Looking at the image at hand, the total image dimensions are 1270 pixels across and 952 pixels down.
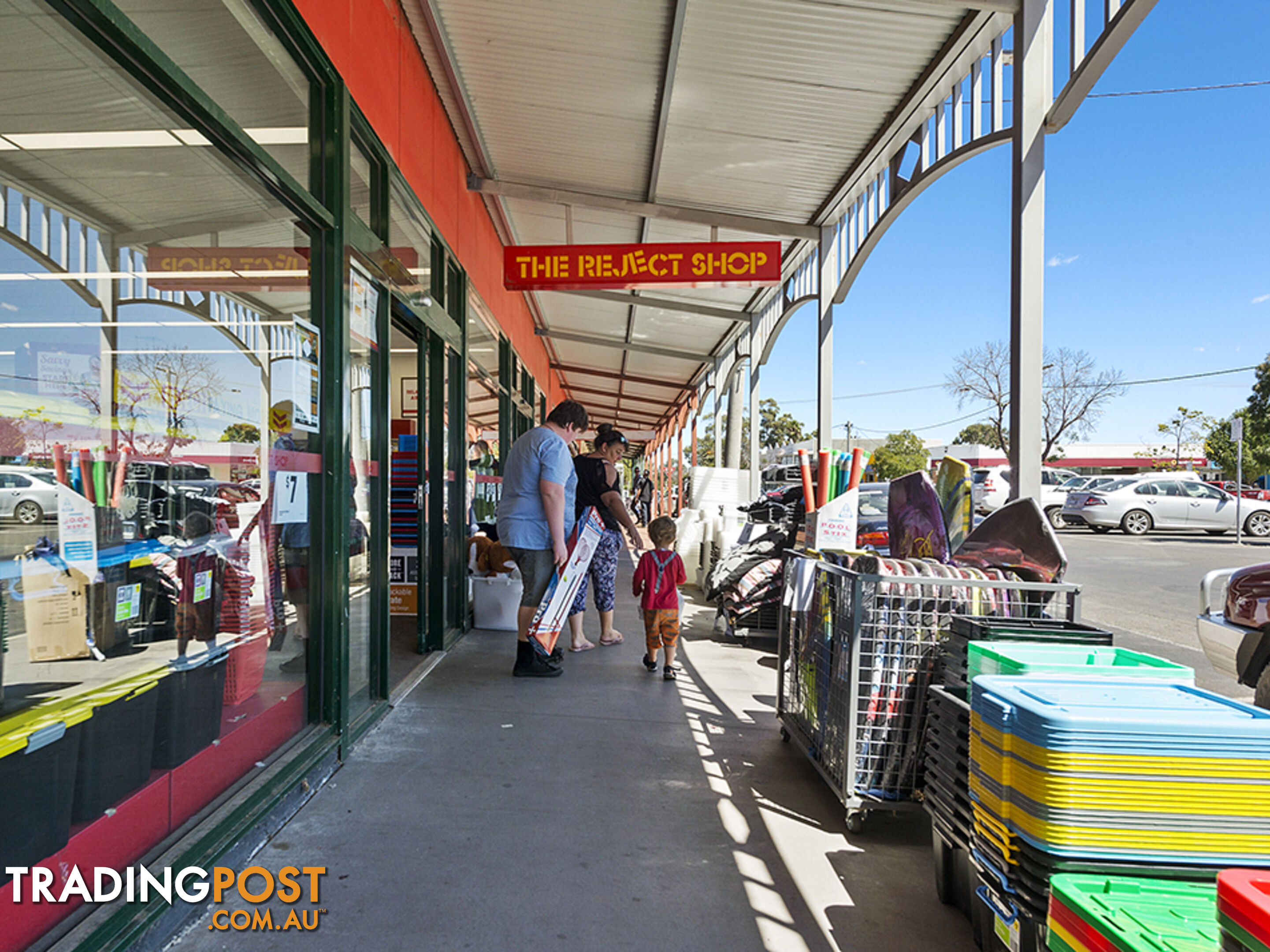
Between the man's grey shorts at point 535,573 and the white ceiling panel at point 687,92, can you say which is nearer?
the white ceiling panel at point 687,92

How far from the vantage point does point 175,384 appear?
2.70 meters

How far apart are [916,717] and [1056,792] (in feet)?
4.31

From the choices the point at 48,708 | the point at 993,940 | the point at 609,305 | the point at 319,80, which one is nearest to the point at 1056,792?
the point at 993,940

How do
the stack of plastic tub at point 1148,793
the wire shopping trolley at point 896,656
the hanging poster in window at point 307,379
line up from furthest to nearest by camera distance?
the hanging poster in window at point 307,379, the wire shopping trolley at point 896,656, the stack of plastic tub at point 1148,793

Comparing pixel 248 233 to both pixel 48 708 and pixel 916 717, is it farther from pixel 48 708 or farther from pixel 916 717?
pixel 916 717

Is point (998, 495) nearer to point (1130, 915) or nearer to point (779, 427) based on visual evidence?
point (1130, 915)

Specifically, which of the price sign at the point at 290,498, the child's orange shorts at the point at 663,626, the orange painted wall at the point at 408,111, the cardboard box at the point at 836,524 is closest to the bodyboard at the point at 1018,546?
the cardboard box at the point at 836,524

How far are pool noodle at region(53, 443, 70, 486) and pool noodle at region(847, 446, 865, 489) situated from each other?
438 cm

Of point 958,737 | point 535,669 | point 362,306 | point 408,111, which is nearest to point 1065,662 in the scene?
point 958,737

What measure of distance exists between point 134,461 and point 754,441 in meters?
11.9

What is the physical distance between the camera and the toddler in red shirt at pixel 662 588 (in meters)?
5.29

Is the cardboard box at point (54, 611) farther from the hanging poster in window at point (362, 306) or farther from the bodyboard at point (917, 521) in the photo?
the bodyboard at point (917, 521)

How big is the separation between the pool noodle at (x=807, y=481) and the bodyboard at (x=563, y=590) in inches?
59.1

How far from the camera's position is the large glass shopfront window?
1982 mm
